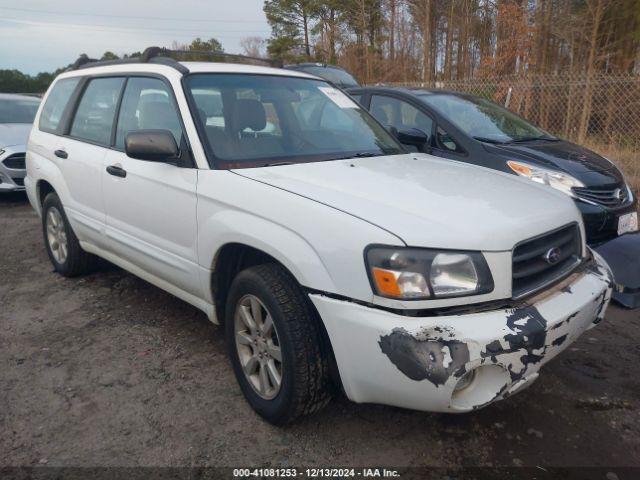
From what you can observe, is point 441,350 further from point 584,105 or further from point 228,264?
point 584,105

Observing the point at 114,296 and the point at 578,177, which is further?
the point at 578,177

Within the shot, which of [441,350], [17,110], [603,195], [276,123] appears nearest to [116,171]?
[276,123]

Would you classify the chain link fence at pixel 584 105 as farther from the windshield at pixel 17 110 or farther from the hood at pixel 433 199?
the windshield at pixel 17 110

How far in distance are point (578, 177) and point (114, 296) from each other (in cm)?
404

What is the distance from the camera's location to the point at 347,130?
346cm

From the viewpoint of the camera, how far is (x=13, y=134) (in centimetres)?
797

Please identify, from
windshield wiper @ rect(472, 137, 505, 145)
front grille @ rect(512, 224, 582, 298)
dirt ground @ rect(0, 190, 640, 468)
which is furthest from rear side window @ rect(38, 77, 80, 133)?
front grille @ rect(512, 224, 582, 298)

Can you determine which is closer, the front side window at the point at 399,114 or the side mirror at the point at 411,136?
the side mirror at the point at 411,136

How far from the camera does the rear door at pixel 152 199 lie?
9.61 feet

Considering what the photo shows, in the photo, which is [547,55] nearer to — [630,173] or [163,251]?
[630,173]

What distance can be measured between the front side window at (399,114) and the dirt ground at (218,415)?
254 cm

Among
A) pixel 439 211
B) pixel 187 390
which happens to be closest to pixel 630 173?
pixel 439 211

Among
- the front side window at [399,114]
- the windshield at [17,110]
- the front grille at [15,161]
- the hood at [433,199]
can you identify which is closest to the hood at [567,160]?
the front side window at [399,114]

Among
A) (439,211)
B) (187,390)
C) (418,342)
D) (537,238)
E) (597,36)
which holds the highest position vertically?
(597,36)
